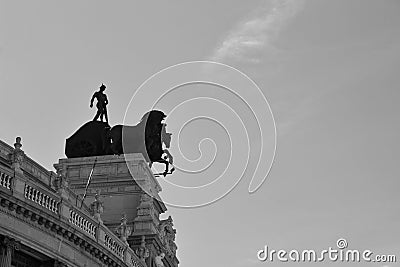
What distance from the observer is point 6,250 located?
→ 36.0 meters

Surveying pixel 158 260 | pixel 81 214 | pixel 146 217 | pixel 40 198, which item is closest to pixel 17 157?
pixel 40 198

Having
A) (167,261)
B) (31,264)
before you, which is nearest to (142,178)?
(167,261)

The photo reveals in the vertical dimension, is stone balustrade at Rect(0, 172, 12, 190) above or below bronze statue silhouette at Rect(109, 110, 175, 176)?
below

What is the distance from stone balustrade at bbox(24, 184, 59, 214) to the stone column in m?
2.32

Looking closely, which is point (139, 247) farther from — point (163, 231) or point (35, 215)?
point (35, 215)

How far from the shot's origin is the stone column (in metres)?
35.6

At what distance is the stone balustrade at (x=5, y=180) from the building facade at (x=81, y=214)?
44mm

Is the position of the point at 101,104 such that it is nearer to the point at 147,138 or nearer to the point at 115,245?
the point at 147,138

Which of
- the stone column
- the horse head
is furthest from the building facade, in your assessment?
the horse head

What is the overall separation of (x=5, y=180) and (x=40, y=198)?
2969mm

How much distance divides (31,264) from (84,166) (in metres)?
22.1

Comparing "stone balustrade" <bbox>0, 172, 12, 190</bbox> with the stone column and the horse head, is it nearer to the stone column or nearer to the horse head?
the stone column

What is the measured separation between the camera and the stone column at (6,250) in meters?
35.6

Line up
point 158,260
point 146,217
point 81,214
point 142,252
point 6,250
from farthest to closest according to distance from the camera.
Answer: point 146,217 < point 158,260 < point 142,252 < point 81,214 < point 6,250
